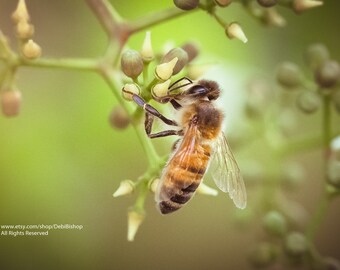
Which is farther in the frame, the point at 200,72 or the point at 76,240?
the point at 76,240

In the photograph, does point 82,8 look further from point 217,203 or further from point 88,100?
point 217,203

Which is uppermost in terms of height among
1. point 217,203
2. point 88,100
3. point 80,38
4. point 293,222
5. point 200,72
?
point 200,72

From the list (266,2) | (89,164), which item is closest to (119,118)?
(266,2)

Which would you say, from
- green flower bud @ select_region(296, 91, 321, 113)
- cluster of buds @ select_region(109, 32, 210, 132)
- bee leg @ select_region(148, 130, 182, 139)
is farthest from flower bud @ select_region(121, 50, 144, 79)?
green flower bud @ select_region(296, 91, 321, 113)

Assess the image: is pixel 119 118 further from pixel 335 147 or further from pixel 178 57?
pixel 335 147

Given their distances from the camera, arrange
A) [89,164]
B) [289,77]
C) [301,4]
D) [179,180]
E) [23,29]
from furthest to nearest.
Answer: [89,164]
[289,77]
[301,4]
[23,29]
[179,180]

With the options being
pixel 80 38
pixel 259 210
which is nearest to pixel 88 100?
pixel 80 38
